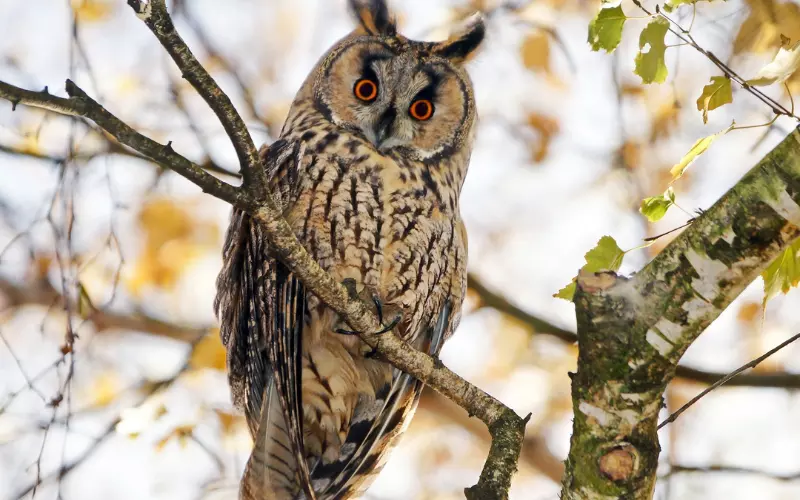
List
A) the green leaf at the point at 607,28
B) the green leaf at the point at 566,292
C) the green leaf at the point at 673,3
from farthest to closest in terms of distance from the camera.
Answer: the green leaf at the point at 566,292 → the green leaf at the point at 607,28 → the green leaf at the point at 673,3

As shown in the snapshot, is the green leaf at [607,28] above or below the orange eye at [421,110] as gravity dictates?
below

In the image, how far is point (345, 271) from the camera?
2.48 m

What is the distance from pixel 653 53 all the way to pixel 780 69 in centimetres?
39

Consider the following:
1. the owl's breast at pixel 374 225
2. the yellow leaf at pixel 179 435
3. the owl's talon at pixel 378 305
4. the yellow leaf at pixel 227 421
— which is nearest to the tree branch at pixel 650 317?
the owl's talon at pixel 378 305

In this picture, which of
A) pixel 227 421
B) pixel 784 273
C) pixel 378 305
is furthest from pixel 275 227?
pixel 227 421

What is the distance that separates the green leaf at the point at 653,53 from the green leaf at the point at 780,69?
33 cm

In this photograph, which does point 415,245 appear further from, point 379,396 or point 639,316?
point 639,316

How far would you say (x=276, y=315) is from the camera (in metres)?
2.34

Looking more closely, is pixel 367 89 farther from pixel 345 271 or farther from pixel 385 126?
pixel 345 271

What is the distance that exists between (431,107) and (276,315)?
3.55ft

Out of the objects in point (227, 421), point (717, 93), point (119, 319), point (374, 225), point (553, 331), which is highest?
point (553, 331)

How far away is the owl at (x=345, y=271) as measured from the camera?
2.45m

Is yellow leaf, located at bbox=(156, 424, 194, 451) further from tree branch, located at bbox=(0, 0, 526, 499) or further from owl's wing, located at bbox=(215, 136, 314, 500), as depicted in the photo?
tree branch, located at bbox=(0, 0, 526, 499)

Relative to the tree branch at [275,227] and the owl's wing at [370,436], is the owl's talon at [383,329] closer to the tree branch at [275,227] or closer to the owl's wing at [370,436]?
the tree branch at [275,227]
